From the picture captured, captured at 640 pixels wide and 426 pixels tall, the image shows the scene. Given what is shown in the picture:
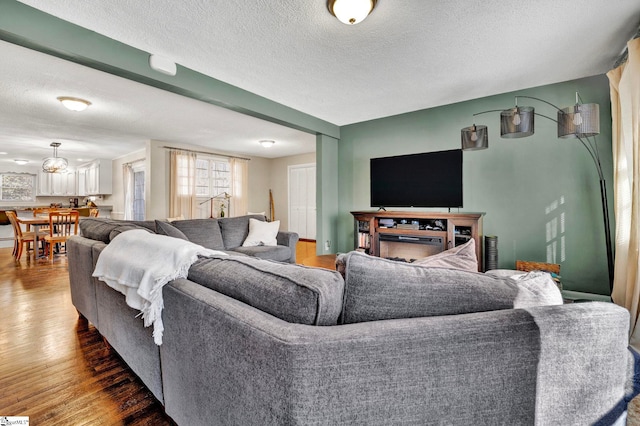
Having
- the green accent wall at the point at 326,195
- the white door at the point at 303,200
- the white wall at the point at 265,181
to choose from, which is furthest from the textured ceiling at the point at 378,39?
the white door at the point at 303,200

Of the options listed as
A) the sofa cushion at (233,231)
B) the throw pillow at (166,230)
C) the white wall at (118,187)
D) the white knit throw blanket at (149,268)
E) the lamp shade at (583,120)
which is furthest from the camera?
the white wall at (118,187)

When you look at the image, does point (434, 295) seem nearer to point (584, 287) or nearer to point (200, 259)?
point (200, 259)

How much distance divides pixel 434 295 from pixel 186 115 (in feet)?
13.7

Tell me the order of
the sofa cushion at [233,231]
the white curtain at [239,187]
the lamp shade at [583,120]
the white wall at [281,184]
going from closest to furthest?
the lamp shade at [583,120] < the sofa cushion at [233,231] < the white curtain at [239,187] < the white wall at [281,184]

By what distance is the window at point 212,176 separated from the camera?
619 cm

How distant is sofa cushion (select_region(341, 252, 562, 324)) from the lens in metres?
0.83

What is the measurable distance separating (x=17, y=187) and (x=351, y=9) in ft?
34.4

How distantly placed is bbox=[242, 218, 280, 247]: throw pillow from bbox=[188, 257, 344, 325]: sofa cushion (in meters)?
3.09

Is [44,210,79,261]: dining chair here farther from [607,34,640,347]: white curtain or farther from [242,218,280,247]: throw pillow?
[607,34,640,347]: white curtain

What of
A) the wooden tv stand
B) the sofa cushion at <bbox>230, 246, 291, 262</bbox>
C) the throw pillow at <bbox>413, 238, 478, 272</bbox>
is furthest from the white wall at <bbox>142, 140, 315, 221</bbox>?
the throw pillow at <bbox>413, 238, 478, 272</bbox>

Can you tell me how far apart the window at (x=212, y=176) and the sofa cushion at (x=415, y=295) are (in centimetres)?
602

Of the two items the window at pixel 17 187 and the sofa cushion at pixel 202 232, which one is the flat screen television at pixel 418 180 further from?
the window at pixel 17 187

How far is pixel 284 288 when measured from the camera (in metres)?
0.85

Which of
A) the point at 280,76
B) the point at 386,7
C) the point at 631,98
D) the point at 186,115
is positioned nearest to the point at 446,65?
the point at 386,7
